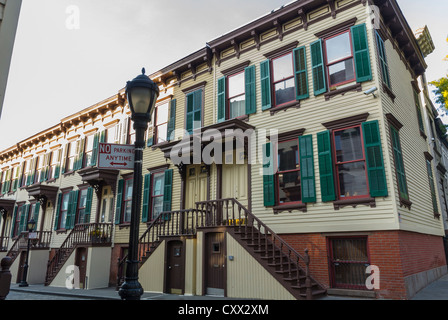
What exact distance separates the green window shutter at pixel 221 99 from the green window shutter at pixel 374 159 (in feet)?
20.2

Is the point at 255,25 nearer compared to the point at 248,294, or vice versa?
the point at 248,294

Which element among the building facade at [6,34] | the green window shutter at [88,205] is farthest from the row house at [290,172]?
the building facade at [6,34]

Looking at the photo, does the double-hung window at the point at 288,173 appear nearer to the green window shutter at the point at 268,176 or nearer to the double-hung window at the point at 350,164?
the green window shutter at the point at 268,176

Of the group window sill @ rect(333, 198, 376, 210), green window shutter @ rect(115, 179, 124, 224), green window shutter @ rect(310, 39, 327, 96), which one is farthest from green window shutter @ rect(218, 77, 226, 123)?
green window shutter @ rect(115, 179, 124, 224)

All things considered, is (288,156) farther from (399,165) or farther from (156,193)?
(156,193)

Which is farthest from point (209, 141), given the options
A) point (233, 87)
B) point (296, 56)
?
point (296, 56)

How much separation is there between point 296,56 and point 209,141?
15.6 feet

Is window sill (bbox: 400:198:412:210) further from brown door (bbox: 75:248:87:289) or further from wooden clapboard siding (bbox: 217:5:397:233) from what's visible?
brown door (bbox: 75:248:87:289)

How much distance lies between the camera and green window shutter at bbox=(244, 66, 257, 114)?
45.4 ft

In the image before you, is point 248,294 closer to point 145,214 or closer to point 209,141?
point 209,141

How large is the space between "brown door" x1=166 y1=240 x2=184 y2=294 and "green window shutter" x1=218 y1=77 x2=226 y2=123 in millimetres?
5697

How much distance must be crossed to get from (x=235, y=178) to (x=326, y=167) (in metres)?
4.06

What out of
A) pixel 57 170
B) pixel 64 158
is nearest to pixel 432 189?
pixel 64 158

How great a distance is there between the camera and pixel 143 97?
5.42 m
